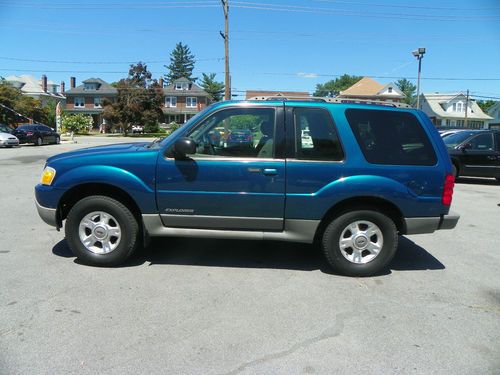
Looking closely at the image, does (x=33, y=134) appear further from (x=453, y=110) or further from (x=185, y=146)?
(x=453, y=110)

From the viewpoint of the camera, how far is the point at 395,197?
4.43 meters

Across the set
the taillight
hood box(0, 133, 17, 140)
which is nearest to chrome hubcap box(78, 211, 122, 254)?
the taillight

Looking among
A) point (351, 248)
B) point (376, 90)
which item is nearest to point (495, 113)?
point (376, 90)

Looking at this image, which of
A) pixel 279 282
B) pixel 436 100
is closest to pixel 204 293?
pixel 279 282

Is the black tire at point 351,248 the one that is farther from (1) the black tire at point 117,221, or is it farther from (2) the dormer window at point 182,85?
(2) the dormer window at point 182,85

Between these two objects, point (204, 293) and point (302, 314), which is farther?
point (204, 293)

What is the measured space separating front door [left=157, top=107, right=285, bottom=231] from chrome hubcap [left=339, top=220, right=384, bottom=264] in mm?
737

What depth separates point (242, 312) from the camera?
12.1 ft

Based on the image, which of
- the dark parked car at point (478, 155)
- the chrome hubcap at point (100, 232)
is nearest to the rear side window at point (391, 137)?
the chrome hubcap at point (100, 232)

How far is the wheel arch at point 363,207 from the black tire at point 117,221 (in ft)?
6.85

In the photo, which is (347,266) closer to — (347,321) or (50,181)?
(347,321)

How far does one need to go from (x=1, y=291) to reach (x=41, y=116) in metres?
51.3

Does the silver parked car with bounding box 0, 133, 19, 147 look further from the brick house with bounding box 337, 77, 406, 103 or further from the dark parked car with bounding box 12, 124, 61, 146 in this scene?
the brick house with bounding box 337, 77, 406, 103

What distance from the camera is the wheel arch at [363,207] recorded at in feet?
14.8
